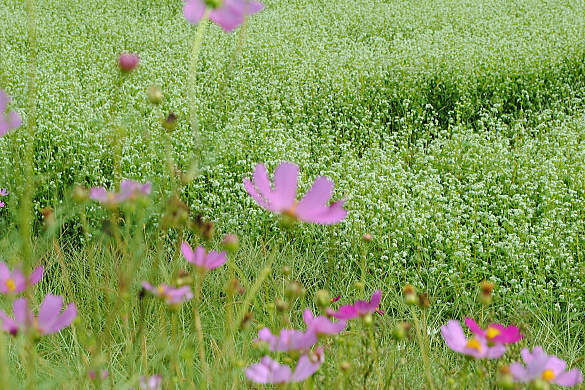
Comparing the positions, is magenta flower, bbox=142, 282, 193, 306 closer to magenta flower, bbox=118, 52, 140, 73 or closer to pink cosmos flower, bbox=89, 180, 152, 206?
pink cosmos flower, bbox=89, 180, 152, 206

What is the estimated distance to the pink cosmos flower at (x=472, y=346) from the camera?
3.02ft

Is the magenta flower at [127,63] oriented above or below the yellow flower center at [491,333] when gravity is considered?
above

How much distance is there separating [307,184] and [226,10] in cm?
344

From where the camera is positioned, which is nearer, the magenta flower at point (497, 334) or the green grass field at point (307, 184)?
the magenta flower at point (497, 334)

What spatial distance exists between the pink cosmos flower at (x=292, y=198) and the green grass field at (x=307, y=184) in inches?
3.8

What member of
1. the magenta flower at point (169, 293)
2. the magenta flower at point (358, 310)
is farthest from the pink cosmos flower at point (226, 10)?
the magenta flower at point (358, 310)

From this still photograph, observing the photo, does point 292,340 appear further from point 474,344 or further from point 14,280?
Answer: point 14,280

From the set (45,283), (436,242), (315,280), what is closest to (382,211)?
(436,242)

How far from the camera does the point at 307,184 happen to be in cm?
417

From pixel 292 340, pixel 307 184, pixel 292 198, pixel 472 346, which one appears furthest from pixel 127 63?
pixel 307 184

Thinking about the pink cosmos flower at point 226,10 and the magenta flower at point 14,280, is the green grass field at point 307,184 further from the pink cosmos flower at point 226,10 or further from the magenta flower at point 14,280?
the pink cosmos flower at point 226,10

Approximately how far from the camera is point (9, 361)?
7.42ft

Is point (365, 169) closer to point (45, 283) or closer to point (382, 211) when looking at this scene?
point (382, 211)

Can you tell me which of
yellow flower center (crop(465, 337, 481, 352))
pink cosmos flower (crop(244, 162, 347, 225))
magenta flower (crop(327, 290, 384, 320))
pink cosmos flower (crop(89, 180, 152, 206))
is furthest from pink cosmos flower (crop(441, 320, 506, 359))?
pink cosmos flower (crop(89, 180, 152, 206))
